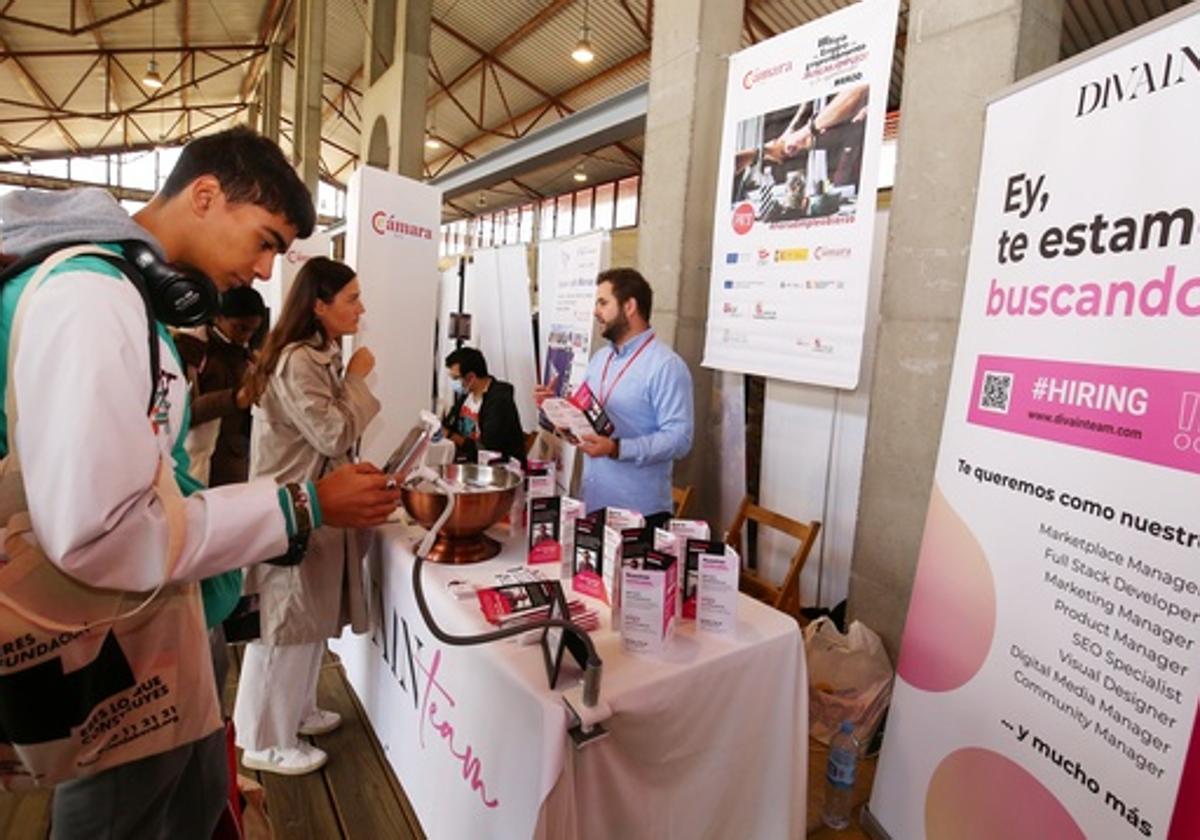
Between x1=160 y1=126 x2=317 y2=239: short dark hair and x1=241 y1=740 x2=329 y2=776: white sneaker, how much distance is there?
1.72 metres

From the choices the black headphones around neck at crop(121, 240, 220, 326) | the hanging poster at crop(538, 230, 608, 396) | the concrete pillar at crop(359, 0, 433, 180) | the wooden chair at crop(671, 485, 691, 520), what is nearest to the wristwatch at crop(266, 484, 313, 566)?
the black headphones around neck at crop(121, 240, 220, 326)

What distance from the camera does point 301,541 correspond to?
1111 millimetres

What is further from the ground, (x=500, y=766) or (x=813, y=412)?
(x=813, y=412)

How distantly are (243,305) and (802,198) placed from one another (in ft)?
7.85

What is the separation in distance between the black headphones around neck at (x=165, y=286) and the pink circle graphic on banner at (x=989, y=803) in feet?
6.19

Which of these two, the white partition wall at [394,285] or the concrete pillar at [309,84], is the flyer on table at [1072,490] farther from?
the concrete pillar at [309,84]

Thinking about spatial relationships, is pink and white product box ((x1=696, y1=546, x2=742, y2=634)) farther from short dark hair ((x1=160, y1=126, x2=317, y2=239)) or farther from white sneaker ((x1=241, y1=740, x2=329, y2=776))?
white sneaker ((x1=241, y1=740, x2=329, y2=776))

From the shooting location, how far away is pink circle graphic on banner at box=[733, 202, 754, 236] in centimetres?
283

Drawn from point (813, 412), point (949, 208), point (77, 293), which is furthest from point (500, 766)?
point (813, 412)

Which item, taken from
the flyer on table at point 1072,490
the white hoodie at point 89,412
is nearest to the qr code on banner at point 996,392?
the flyer on table at point 1072,490

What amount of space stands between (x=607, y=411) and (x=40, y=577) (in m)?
1.90

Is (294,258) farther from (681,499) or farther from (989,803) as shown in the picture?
(989,803)

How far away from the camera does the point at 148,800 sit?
3.33 feet

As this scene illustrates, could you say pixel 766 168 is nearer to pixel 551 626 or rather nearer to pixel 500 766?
pixel 551 626
